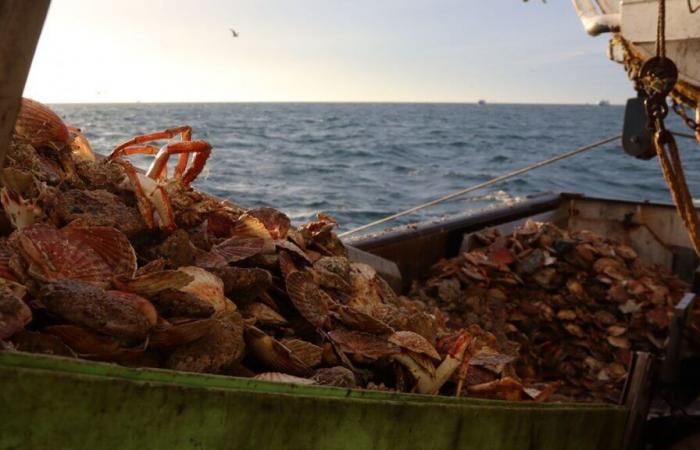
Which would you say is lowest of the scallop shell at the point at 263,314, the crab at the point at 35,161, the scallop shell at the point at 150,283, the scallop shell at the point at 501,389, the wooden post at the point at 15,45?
the scallop shell at the point at 501,389

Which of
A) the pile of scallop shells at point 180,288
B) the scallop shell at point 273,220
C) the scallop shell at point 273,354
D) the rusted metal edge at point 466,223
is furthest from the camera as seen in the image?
the rusted metal edge at point 466,223

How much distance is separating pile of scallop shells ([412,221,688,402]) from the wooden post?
500cm

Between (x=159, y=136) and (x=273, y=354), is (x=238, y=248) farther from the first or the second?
(x=159, y=136)

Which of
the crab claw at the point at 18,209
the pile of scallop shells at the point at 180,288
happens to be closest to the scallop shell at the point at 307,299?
the pile of scallop shells at the point at 180,288

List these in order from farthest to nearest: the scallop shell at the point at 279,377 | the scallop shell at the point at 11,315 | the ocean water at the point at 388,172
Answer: the ocean water at the point at 388,172 → the scallop shell at the point at 279,377 → the scallop shell at the point at 11,315

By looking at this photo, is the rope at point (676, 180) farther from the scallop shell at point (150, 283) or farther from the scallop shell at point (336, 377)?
the scallop shell at point (150, 283)

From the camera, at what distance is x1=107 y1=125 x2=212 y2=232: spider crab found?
2246mm

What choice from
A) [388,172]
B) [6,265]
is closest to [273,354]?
[6,265]

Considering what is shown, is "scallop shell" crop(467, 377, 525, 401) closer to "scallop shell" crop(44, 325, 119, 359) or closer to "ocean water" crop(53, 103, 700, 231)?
"scallop shell" crop(44, 325, 119, 359)

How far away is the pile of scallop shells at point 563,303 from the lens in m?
5.89

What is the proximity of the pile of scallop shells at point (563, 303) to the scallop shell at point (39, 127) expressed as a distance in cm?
404

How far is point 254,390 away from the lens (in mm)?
1483

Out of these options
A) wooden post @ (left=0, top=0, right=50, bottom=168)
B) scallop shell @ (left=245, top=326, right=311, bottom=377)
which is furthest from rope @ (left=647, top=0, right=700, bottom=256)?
wooden post @ (left=0, top=0, right=50, bottom=168)

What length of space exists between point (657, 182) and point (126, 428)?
30.5m
